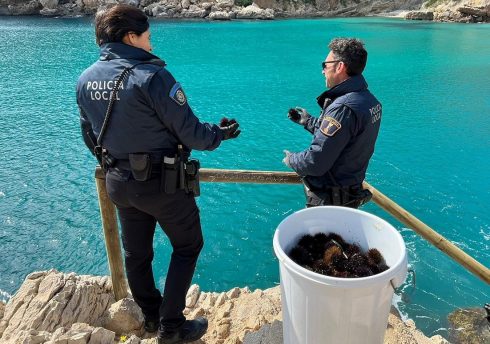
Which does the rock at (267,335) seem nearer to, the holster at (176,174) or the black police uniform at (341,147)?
the black police uniform at (341,147)

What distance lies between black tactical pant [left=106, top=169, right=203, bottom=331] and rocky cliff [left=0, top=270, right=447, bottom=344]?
26 cm

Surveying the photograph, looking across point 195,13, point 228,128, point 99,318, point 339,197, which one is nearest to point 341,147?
point 339,197

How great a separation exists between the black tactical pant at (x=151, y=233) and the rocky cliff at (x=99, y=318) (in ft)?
0.86

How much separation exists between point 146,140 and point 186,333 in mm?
1446

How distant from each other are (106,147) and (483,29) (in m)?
47.9

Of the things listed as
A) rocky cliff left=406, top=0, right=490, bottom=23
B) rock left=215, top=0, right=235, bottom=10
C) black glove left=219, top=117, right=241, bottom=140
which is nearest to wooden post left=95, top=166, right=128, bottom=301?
black glove left=219, top=117, right=241, bottom=140

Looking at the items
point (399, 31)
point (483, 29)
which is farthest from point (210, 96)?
point (483, 29)

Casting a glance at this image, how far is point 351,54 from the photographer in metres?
2.80

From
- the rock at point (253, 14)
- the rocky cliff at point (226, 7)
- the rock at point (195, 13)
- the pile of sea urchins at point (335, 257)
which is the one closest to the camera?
the pile of sea urchins at point (335, 257)

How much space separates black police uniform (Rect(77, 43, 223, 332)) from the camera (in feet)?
7.23

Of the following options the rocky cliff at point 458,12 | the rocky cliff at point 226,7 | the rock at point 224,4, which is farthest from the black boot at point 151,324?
the rock at point 224,4

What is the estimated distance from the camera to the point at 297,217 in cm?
226

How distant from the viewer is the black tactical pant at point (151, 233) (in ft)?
7.95

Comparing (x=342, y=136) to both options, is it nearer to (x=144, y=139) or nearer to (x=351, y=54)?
(x=351, y=54)
